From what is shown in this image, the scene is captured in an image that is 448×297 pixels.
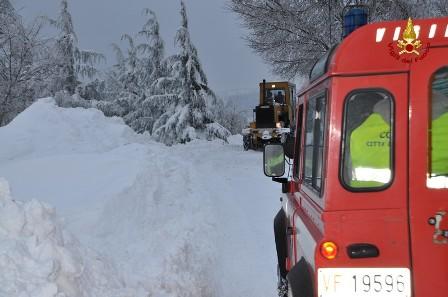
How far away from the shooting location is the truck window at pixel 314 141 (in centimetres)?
312

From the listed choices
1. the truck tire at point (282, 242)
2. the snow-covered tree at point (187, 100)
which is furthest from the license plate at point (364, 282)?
the snow-covered tree at point (187, 100)

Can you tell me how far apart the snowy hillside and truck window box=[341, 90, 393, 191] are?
2665 mm

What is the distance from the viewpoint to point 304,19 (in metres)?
17.1

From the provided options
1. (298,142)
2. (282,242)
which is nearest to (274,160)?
(298,142)

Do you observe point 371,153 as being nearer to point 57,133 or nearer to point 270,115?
point 57,133

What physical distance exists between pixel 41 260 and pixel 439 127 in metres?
3.31

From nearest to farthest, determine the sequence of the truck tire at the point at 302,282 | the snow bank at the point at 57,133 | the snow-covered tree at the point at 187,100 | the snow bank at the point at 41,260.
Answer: the truck tire at the point at 302,282
the snow bank at the point at 41,260
the snow bank at the point at 57,133
the snow-covered tree at the point at 187,100

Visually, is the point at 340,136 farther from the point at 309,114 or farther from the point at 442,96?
the point at 309,114

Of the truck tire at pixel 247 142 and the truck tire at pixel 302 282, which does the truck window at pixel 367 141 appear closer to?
the truck tire at pixel 302 282

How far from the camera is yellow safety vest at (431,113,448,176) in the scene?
2.67 metres

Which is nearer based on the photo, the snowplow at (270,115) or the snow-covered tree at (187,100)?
the snowplow at (270,115)

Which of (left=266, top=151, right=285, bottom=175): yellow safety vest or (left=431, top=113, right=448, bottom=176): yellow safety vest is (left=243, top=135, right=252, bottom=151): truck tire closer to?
(left=266, top=151, right=285, bottom=175): yellow safety vest

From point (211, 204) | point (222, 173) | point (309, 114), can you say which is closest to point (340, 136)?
point (309, 114)

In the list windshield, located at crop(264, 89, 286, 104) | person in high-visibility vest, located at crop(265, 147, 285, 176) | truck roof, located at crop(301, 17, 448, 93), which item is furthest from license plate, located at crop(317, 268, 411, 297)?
windshield, located at crop(264, 89, 286, 104)
